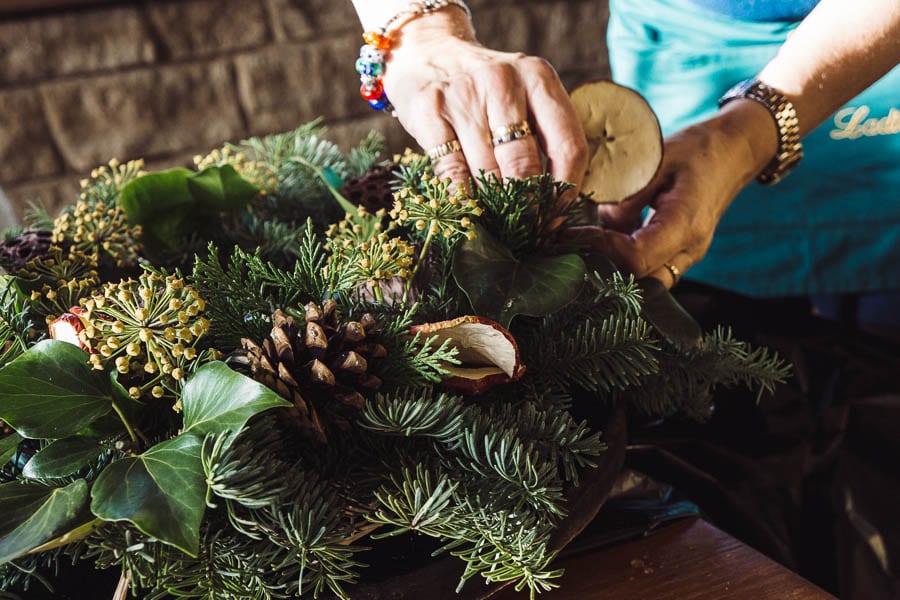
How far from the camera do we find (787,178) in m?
0.85

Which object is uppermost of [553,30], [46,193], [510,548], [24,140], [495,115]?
[495,115]

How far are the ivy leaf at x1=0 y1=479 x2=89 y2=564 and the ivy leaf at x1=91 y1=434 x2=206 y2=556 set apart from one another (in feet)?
0.05

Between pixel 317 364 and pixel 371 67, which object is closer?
pixel 317 364

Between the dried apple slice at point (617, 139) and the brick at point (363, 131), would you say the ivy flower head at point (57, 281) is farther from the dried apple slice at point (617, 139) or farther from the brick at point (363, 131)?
the brick at point (363, 131)

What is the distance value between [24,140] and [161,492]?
1527 millimetres

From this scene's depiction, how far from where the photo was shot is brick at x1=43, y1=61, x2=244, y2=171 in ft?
5.07

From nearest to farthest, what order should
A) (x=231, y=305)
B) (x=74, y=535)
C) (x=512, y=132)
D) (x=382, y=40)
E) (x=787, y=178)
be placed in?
(x=74, y=535), (x=231, y=305), (x=512, y=132), (x=382, y=40), (x=787, y=178)

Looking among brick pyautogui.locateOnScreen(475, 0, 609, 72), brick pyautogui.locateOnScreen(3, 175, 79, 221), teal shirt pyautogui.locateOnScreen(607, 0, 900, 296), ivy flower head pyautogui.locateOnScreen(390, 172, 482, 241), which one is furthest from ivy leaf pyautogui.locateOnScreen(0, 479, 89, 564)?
brick pyautogui.locateOnScreen(475, 0, 609, 72)

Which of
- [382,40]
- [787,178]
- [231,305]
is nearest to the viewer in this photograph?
[231,305]

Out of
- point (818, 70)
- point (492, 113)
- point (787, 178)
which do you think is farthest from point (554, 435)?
point (787, 178)

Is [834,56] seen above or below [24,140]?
above

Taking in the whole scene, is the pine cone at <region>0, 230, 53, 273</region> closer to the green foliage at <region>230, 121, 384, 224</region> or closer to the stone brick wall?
the green foliage at <region>230, 121, 384, 224</region>

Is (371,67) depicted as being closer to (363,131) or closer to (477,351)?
(477,351)

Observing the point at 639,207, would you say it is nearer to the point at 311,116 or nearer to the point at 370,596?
the point at 370,596
